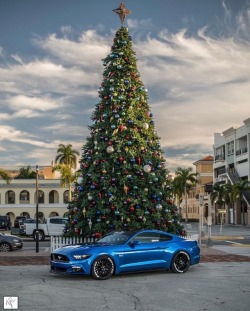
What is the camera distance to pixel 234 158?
88375 millimetres

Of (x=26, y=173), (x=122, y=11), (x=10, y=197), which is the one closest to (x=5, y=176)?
(x=10, y=197)

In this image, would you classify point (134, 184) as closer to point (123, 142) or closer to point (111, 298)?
point (123, 142)

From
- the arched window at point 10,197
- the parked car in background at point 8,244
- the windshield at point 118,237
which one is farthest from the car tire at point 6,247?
the arched window at point 10,197

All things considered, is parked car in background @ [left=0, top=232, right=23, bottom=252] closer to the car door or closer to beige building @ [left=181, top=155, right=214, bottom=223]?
the car door

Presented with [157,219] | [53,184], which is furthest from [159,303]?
[53,184]

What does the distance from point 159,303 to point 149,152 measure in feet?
40.5

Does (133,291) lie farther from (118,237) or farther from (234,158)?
(234,158)

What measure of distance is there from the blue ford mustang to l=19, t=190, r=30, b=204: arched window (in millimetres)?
62532

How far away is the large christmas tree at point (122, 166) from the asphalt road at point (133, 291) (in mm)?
5580

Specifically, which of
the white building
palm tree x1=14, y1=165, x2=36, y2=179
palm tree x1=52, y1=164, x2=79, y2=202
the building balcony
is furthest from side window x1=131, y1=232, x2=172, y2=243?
palm tree x1=14, y1=165, x2=36, y2=179

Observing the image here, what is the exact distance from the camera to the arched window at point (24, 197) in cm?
7669

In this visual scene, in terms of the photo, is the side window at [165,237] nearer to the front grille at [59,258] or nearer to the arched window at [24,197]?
the front grille at [59,258]

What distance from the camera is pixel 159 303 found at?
421 inches

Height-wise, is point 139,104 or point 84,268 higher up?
point 139,104
